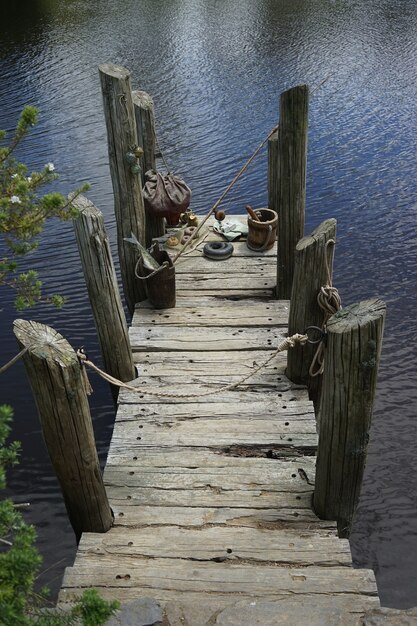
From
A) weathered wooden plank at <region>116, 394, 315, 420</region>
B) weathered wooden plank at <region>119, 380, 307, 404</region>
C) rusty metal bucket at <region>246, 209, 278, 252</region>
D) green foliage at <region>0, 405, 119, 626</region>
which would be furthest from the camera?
rusty metal bucket at <region>246, 209, 278, 252</region>

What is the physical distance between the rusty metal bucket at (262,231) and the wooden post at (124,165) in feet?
5.47

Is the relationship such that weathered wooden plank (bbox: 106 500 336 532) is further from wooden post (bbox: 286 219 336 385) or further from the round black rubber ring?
the round black rubber ring

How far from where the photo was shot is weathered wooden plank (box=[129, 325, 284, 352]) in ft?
21.4

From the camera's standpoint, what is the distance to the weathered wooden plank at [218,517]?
4480 millimetres

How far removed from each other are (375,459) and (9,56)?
18.1m

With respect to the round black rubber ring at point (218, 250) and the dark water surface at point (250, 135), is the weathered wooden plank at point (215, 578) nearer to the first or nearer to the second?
the dark water surface at point (250, 135)

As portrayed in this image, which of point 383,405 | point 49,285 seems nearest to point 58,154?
point 49,285

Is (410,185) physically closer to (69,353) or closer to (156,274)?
(156,274)

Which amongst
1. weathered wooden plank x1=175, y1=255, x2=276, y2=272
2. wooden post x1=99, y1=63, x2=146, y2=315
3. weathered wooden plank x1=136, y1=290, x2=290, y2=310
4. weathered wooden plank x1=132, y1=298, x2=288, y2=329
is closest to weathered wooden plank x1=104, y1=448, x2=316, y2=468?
weathered wooden plank x1=132, y1=298, x2=288, y2=329

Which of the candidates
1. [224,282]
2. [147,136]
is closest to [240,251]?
[224,282]

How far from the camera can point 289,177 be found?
21.8ft

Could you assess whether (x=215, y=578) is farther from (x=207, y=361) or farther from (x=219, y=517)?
(x=207, y=361)

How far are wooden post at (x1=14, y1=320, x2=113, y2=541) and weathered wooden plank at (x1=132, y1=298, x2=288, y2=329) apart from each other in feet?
9.39

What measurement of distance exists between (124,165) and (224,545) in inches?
158
